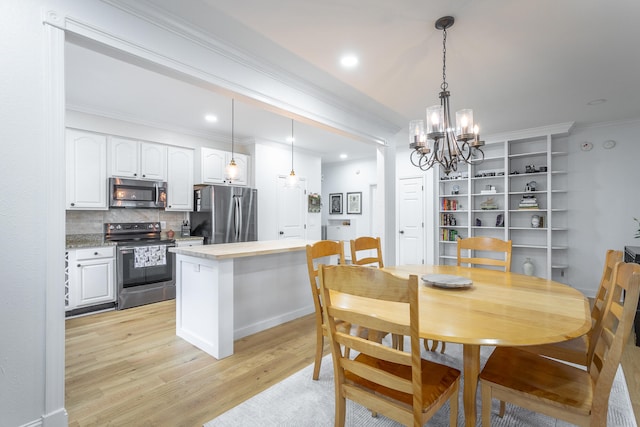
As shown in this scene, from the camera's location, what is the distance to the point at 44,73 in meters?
1.57

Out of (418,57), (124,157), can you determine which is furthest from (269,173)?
(418,57)

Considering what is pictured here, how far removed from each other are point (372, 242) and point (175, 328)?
A: 2.26 metres

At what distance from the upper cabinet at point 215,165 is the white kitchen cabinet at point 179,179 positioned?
208mm

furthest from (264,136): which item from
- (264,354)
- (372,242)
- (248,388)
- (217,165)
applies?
(248,388)

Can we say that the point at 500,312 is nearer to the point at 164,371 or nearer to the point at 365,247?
the point at 365,247

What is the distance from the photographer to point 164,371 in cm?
237

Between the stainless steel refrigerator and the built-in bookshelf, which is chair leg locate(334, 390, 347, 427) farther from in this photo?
the built-in bookshelf

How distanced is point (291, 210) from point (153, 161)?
256cm

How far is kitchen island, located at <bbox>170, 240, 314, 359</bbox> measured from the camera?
103 inches

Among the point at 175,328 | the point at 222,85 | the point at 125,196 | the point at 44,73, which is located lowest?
A: the point at 175,328

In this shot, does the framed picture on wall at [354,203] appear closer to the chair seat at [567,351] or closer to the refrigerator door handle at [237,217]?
the refrigerator door handle at [237,217]

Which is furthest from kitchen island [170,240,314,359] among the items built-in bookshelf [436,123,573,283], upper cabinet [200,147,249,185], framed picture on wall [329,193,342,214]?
framed picture on wall [329,193,342,214]

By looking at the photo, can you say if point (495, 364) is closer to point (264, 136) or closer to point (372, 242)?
point (372, 242)

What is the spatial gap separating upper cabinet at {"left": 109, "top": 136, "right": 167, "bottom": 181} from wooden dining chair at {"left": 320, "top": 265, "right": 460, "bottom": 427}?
4050 mm
